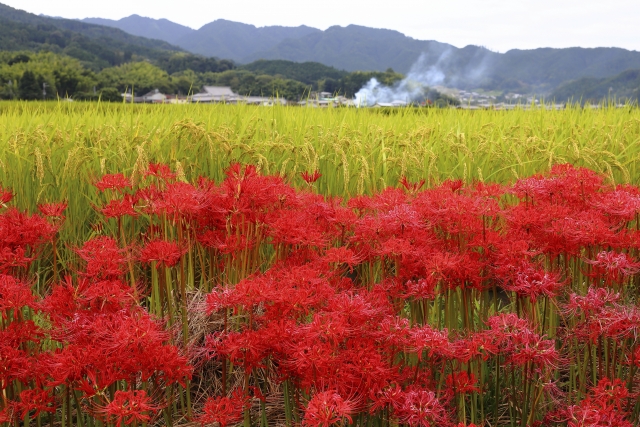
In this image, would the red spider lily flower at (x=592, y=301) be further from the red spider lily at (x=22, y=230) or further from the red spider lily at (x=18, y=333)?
the red spider lily at (x=22, y=230)

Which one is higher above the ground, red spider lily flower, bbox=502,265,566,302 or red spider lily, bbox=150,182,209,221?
red spider lily, bbox=150,182,209,221

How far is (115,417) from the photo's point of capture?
5.91 feet

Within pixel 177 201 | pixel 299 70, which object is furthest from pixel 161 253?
pixel 299 70

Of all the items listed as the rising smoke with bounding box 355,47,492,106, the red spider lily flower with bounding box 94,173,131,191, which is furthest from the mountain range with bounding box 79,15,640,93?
the red spider lily flower with bounding box 94,173,131,191

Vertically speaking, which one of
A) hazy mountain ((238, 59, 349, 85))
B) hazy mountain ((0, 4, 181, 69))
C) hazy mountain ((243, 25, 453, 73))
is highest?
hazy mountain ((243, 25, 453, 73))

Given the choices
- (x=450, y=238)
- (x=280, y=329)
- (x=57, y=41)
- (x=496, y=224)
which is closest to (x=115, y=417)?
(x=280, y=329)

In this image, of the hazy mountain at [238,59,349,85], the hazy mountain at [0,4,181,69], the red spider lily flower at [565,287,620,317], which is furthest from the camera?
the hazy mountain at [0,4,181,69]

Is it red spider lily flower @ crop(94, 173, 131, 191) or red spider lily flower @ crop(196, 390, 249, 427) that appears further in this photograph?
Answer: red spider lily flower @ crop(94, 173, 131, 191)

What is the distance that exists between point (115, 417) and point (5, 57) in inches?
3002

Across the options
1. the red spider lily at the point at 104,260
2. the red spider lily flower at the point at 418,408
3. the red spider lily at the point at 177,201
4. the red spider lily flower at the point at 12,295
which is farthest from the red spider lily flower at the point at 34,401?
the red spider lily flower at the point at 418,408

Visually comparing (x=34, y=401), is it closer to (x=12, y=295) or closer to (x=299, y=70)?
(x=12, y=295)

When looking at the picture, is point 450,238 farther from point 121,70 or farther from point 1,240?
point 121,70

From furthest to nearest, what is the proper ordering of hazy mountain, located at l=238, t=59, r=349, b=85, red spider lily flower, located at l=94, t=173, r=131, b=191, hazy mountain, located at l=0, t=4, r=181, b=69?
hazy mountain, located at l=0, t=4, r=181, b=69 < hazy mountain, located at l=238, t=59, r=349, b=85 < red spider lily flower, located at l=94, t=173, r=131, b=191

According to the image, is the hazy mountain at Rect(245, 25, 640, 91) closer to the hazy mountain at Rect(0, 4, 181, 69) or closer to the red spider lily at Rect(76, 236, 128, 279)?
the hazy mountain at Rect(0, 4, 181, 69)
